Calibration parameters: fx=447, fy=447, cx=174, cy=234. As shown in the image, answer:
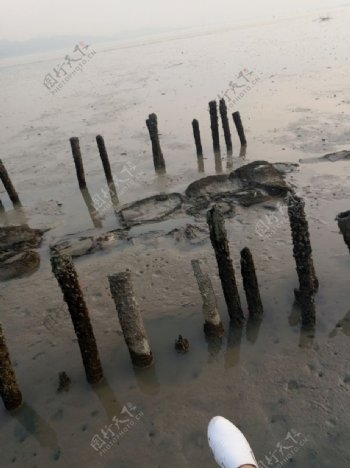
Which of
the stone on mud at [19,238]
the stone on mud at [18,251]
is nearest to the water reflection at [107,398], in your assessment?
the stone on mud at [18,251]

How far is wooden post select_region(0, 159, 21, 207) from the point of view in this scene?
14000mm

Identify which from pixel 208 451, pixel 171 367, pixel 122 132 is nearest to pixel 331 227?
pixel 171 367

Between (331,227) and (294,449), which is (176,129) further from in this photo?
(294,449)

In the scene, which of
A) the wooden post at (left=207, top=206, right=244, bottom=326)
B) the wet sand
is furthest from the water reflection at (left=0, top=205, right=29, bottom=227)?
the wooden post at (left=207, top=206, right=244, bottom=326)

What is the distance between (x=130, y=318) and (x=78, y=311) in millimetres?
787

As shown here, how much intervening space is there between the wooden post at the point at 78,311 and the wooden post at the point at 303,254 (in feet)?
11.1

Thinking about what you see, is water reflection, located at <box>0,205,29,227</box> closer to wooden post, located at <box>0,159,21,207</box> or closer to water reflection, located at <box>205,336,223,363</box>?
wooden post, located at <box>0,159,21,207</box>

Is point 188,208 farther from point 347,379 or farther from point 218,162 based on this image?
point 347,379

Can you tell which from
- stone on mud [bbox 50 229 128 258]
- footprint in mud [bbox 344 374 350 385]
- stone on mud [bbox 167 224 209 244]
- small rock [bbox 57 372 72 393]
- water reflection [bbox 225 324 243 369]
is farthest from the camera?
stone on mud [bbox 50 229 128 258]

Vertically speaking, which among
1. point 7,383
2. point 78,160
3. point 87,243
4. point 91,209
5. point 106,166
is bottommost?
point 91,209

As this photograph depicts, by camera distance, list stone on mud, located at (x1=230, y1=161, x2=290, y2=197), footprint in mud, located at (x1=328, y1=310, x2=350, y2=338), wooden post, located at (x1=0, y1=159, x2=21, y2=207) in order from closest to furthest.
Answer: footprint in mud, located at (x1=328, y1=310, x2=350, y2=338), stone on mud, located at (x1=230, y1=161, x2=290, y2=197), wooden post, located at (x1=0, y1=159, x2=21, y2=207)

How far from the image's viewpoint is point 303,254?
23.2 ft

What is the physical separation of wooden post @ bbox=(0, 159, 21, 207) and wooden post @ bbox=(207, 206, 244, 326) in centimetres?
937

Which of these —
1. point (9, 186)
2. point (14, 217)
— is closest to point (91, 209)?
point (14, 217)
